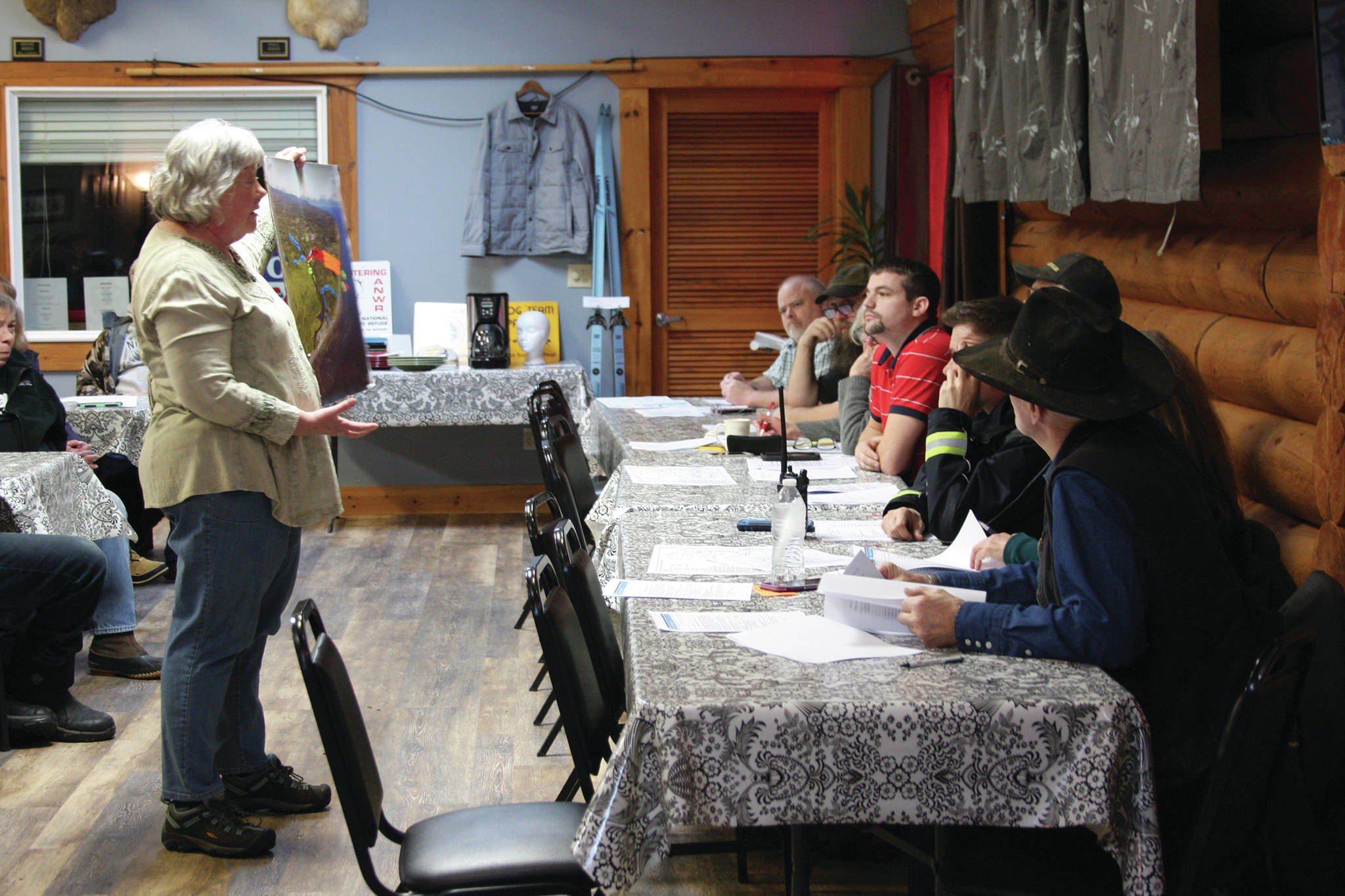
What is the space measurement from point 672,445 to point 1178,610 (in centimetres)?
243

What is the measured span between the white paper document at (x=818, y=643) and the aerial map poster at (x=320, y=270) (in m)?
1.24

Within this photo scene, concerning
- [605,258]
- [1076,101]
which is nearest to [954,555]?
[1076,101]

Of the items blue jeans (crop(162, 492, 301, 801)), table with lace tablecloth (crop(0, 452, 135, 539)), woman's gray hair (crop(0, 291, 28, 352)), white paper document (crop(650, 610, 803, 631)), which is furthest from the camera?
woman's gray hair (crop(0, 291, 28, 352))

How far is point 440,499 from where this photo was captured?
653 cm

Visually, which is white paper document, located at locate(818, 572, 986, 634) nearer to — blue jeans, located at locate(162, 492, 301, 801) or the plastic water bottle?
the plastic water bottle

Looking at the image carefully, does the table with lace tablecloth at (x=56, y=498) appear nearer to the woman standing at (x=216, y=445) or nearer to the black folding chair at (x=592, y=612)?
the woman standing at (x=216, y=445)

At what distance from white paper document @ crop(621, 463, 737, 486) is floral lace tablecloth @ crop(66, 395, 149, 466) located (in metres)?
2.34

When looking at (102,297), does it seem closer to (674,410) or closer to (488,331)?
(488,331)

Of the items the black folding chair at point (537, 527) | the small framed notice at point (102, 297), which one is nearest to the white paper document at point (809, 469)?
the black folding chair at point (537, 527)

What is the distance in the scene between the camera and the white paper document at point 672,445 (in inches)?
155

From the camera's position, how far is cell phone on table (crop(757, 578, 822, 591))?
2.17 metres

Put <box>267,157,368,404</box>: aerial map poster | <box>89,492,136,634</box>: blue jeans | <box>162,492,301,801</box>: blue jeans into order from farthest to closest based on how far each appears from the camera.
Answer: <box>89,492,136,634</box>: blue jeans, <box>267,157,368,404</box>: aerial map poster, <box>162,492,301,801</box>: blue jeans

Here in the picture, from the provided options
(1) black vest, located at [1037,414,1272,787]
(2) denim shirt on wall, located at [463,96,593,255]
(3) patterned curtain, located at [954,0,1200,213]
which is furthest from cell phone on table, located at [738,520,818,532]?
(2) denim shirt on wall, located at [463,96,593,255]

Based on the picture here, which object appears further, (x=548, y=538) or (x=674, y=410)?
(x=674, y=410)
